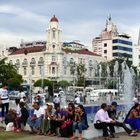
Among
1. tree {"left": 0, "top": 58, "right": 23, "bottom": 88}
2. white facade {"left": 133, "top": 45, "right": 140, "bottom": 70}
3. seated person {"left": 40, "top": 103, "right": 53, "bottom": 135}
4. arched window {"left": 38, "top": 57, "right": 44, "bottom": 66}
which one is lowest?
seated person {"left": 40, "top": 103, "right": 53, "bottom": 135}

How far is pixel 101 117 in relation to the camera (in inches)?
548

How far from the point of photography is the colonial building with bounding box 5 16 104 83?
113 metres

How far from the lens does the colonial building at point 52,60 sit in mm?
113062

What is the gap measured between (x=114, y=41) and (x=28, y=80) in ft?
102

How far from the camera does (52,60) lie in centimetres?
11338

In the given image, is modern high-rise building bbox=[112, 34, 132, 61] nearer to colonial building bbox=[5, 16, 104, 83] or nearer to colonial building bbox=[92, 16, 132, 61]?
colonial building bbox=[92, 16, 132, 61]

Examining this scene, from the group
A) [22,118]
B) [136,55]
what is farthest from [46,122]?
[136,55]

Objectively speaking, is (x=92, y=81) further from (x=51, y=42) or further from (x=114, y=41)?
(x=114, y=41)

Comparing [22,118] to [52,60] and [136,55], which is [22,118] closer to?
[52,60]

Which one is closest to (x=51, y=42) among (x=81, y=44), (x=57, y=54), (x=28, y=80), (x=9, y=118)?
(x=57, y=54)

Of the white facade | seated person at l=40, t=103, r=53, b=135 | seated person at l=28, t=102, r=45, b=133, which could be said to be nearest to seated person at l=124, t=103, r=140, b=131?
seated person at l=40, t=103, r=53, b=135

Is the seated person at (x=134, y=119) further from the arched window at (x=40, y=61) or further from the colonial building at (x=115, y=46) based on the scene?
the colonial building at (x=115, y=46)

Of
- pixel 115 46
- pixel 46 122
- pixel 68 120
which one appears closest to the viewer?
pixel 68 120

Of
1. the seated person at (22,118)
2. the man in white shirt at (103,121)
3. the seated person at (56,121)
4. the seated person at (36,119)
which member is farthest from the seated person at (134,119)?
the seated person at (22,118)
